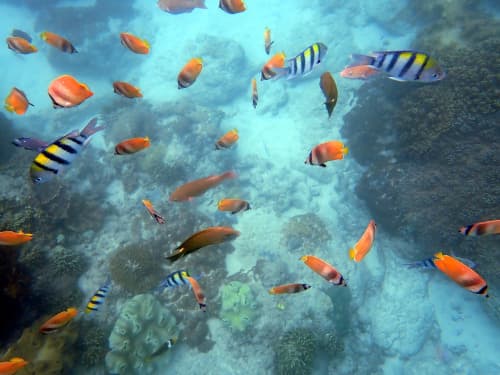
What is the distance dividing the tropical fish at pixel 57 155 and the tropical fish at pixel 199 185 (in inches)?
50.4

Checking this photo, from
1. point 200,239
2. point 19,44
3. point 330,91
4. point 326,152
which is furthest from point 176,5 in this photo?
point 200,239

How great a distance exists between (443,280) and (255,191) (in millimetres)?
6951

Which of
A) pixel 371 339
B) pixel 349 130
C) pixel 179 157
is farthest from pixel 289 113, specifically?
pixel 371 339

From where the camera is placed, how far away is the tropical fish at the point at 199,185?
12.0 ft

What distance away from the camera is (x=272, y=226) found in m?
9.09

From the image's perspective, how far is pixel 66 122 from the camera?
1549cm

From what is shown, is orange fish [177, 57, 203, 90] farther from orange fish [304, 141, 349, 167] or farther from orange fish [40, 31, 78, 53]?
orange fish [304, 141, 349, 167]

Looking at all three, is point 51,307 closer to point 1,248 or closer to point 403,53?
point 1,248

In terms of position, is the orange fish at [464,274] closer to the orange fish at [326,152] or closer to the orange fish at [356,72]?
the orange fish at [326,152]

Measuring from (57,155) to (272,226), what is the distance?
6953 millimetres

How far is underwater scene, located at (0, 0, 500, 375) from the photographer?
4902 mm

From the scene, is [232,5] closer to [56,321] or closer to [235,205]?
[235,205]

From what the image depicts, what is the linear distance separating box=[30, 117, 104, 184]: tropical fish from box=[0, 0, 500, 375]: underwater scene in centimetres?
2

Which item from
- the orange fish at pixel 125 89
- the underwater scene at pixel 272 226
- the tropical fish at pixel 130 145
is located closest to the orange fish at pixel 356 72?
the underwater scene at pixel 272 226
